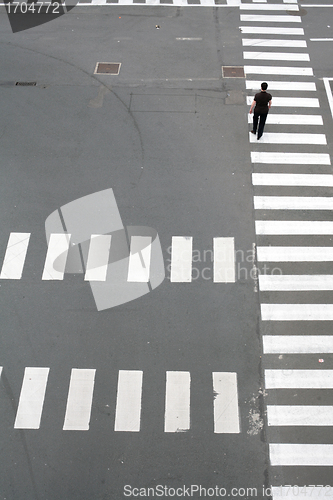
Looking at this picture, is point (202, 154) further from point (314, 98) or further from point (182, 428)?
point (182, 428)

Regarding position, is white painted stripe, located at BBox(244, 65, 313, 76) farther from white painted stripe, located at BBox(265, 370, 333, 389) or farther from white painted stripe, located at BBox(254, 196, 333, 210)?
white painted stripe, located at BBox(265, 370, 333, 389)

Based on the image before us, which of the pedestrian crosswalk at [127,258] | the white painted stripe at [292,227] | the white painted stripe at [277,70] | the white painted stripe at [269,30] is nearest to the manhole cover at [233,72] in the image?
the white painted stripe at [277,70]

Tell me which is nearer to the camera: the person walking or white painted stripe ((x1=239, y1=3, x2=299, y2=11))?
the person walking

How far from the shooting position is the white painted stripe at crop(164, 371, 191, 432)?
8492 mm

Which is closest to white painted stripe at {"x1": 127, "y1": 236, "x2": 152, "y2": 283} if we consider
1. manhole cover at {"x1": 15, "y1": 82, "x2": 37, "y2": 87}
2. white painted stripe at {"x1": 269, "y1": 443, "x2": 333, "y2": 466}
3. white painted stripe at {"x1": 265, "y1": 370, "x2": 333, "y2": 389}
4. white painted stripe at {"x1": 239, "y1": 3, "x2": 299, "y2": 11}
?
white painted stripe at {"x1": 265, "y1": 370, "x2": 333, "y2": 389}

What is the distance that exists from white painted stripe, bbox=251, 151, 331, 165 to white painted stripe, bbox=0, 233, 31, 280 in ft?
22.2

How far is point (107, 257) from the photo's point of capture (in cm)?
1045

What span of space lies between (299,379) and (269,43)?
12058 millimetres

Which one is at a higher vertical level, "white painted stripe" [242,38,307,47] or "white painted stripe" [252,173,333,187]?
"white painted stripe" [242,38,307,47]

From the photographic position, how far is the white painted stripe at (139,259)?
10.2 metres

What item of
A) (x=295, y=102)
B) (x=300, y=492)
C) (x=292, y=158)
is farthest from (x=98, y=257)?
(x=295, y=102)

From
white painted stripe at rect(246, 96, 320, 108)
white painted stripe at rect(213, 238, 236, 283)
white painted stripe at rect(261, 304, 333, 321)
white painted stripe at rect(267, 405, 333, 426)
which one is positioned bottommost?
white painted stripe at rect(267, 405, 333, 426)

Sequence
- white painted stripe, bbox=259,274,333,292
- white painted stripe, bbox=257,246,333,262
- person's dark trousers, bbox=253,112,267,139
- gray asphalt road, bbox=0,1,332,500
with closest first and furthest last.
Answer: gray asphalt road, bbox=0,1,332,500, white painted stripe, bbox=259,274,333,292, white painted stripe, bbox=257,246,333,262, person's dark trousers, bbox=253,112,267,139

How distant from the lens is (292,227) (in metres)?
10.9
